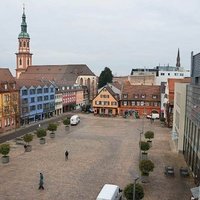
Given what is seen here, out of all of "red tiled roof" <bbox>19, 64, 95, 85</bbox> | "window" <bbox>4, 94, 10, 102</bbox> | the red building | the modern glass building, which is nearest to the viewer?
the modern glass building

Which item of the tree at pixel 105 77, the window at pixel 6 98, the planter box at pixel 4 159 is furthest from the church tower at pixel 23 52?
the planter box at pixel 4 159

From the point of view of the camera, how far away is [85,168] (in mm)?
37844

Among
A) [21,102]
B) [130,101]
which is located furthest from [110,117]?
[21,102]

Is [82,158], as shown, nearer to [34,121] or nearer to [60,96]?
[34,121]

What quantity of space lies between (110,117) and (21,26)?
214ft

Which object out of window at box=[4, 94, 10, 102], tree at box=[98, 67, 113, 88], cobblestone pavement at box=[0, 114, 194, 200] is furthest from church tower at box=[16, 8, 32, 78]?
cobblestone pavement at box=[0, 114, 194, 200]

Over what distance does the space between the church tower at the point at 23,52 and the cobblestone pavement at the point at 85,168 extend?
81069mm

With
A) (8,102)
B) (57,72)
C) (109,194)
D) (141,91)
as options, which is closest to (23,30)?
(57,72)

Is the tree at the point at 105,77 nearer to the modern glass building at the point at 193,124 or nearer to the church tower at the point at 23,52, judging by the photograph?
the church tower at the point at 23,52

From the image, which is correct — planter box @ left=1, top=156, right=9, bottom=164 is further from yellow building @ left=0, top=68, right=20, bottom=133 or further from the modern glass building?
yellow building @ left=0, top=68, right=20, bottom=133

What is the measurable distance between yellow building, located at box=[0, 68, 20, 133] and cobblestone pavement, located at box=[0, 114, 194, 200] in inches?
437

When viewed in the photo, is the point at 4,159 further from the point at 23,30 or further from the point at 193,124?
the point at 23,30

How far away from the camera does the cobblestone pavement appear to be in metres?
30.0

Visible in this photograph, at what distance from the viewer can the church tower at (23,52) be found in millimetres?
130750
